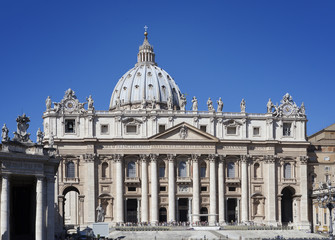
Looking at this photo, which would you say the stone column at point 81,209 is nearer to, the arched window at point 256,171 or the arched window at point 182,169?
the arched window at point 182,169

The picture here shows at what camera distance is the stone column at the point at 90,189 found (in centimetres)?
10081

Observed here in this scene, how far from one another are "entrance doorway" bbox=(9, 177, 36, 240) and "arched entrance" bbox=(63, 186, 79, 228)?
47006 millimetres

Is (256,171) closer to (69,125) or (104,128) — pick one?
(104,128)

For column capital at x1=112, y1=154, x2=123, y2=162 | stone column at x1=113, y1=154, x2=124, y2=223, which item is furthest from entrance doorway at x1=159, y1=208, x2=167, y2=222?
column capital at x1=112, y1=154, x2=123, y2=162

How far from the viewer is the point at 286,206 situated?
112m

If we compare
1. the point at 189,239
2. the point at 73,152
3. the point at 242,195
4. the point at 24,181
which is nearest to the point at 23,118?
the point at 24,181

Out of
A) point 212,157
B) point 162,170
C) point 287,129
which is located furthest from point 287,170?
point 162,170

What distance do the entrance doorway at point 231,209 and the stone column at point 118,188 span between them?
17718 mm

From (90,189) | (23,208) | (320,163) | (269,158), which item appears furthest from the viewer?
(320,163)

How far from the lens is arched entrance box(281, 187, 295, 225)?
110688mm

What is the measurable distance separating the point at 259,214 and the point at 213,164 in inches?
447

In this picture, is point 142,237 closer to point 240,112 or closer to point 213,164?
point 213,164

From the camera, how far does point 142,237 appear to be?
279ft

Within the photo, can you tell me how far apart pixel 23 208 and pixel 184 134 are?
51.9 m
